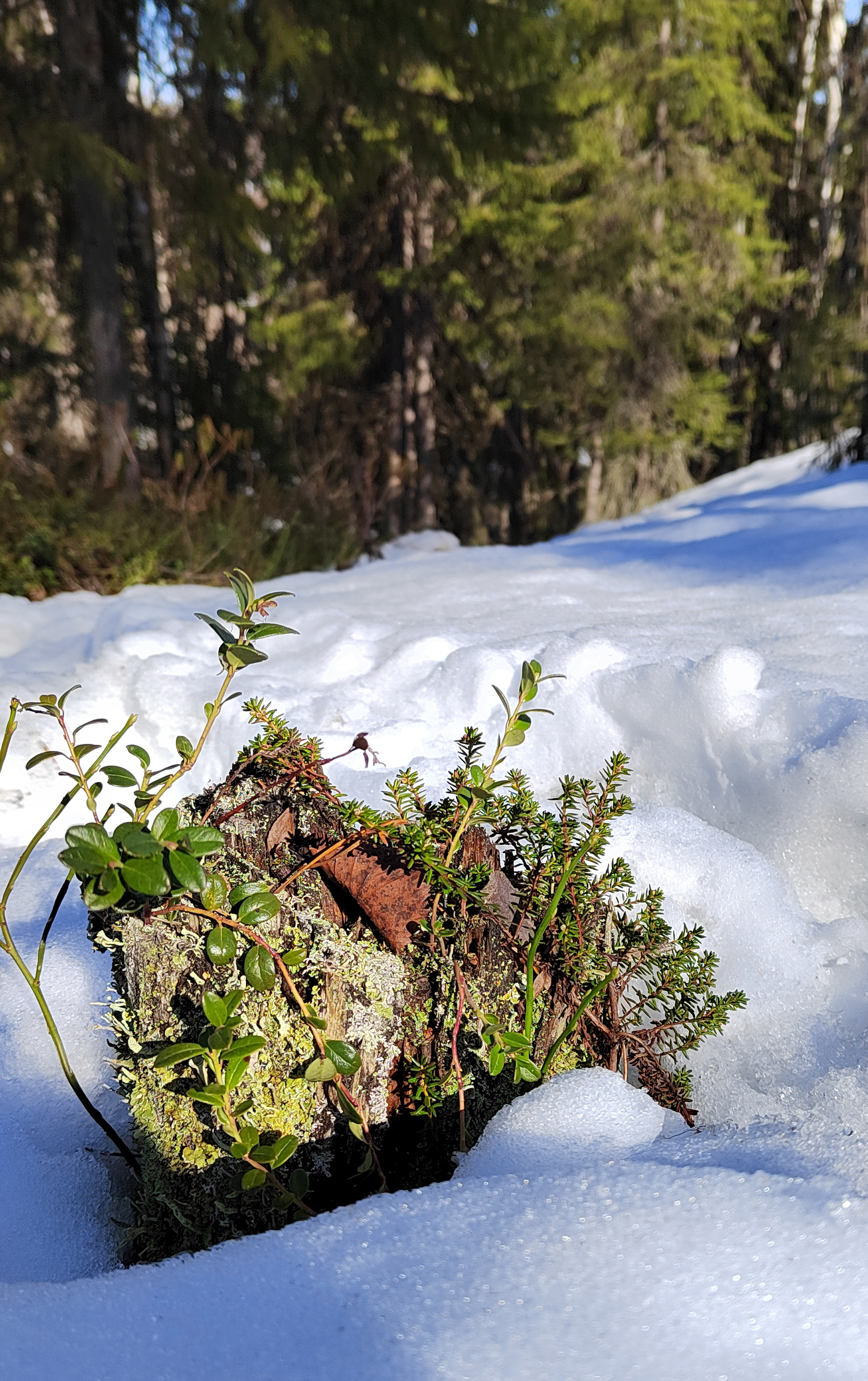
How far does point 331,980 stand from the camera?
1111 millimetres

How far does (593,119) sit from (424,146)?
715 centimetres

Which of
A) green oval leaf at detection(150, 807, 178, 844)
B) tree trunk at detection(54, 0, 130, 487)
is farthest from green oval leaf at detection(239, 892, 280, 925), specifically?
tree trunk at detection(54, 0, 130, 487)

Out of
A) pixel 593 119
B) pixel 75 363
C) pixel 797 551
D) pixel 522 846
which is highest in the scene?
pixel 593 119

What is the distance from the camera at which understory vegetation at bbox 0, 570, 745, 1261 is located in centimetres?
104

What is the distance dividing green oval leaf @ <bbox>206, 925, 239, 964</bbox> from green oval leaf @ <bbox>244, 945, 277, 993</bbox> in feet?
0.07

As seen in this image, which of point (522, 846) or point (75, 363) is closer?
point (522, 846)

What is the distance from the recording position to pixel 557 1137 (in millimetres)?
1062

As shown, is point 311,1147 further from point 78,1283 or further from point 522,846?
point 522,846

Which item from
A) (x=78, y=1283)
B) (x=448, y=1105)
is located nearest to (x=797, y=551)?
Result: (x=448, y=1105)

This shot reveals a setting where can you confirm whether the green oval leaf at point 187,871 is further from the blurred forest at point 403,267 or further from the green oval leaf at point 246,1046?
the blurred forest at point 403,267

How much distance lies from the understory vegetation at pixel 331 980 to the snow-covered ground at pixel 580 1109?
0.35 ft

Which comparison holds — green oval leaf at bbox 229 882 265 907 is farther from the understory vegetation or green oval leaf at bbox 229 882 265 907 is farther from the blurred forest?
the blurred forest

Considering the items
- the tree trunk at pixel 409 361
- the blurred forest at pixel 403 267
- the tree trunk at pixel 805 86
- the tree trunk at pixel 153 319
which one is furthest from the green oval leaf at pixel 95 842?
the tree trunk at pixel 805 86

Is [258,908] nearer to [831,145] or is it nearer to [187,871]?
[187,871]
